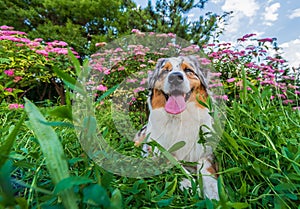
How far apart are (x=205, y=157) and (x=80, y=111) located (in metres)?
0.49

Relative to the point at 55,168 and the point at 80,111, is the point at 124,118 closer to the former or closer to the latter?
the point at 80,111

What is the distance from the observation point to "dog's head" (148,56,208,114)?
89 cm

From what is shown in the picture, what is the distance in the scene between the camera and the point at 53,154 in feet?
0.73

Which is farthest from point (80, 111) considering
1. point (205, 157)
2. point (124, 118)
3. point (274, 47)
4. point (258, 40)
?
point (274, 47)

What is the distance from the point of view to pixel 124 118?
1.14m

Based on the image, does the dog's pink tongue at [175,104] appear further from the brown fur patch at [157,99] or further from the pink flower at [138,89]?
the pink flower at [138,89]

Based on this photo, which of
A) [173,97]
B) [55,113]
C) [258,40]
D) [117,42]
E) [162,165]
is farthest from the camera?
[258,40]

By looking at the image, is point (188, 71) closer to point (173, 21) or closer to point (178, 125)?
point (178, 125)

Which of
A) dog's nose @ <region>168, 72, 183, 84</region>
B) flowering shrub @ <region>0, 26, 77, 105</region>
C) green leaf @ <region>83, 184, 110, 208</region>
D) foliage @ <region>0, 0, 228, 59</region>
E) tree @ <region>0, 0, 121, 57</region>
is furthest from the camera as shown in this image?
tree @ <region>0, 0, 121, 57</region>

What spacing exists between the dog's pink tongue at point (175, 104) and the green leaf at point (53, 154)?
673 mm

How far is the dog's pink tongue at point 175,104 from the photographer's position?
0.90 m

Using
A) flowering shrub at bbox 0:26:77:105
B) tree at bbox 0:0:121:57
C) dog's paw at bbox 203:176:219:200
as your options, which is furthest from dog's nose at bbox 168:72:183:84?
tree at bbox 0:0:121:57

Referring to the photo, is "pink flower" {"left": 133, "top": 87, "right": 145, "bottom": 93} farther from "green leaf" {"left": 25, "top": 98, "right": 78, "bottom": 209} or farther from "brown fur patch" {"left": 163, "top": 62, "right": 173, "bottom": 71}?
"green leaf" {"left": 25, "top": 98, "right": 78, "bottom": 209}

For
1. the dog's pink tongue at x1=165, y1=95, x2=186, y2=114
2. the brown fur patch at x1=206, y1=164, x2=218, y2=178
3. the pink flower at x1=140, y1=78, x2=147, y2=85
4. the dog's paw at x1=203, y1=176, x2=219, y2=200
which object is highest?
the pink flower at x1=140, y1=78, x2=147, y2=85
